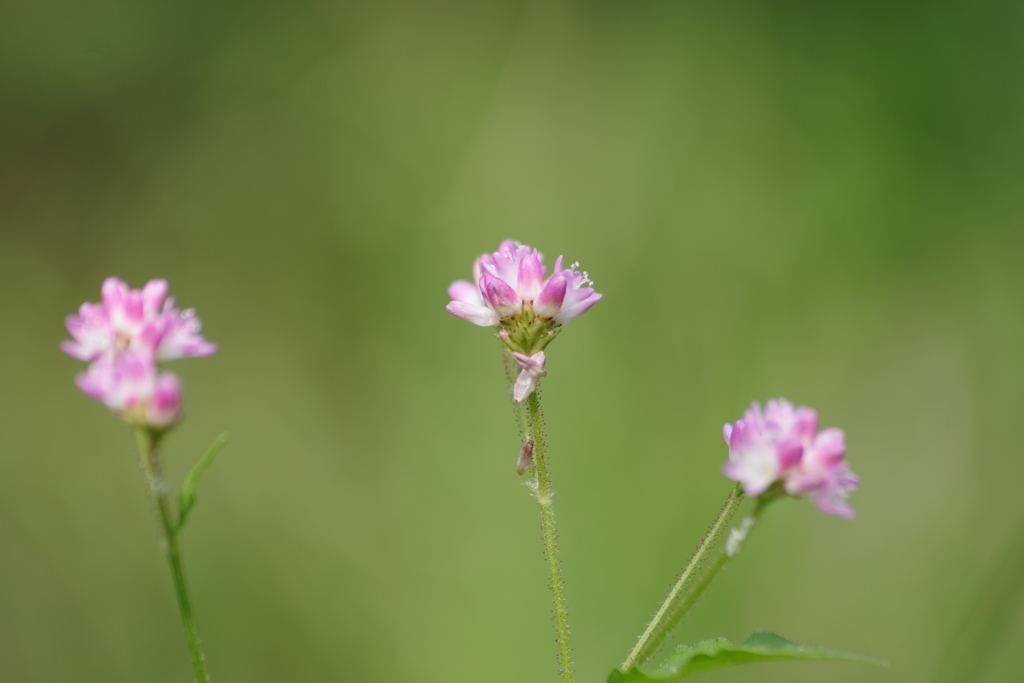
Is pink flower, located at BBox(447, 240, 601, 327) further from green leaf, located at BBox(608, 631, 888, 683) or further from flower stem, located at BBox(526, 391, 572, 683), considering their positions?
green leaf, located at BBox(608, 631, 888, 683)

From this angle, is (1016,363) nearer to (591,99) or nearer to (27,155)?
(591,99)

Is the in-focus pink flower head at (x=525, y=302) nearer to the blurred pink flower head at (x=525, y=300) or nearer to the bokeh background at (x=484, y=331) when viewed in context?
the blurred pink flower head at (x=525, y=300)

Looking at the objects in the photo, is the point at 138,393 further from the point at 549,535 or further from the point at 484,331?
the point at 484,331

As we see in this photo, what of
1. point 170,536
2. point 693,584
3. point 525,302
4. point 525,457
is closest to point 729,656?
point 693,584

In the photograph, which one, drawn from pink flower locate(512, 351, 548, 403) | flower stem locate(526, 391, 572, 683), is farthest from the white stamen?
pink flower locate(512, 351, 548, 403)

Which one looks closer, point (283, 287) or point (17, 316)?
point (17, 316)

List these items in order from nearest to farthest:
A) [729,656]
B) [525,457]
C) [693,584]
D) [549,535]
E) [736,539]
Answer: [729,656]
[736,539]
[693,584]
[549,535]
[525,457]

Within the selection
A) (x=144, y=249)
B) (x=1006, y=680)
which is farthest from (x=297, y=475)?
(x=1006, y=680)

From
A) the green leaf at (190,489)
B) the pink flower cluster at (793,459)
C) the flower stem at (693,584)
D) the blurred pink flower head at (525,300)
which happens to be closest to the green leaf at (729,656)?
the flower stem at (693,584)
